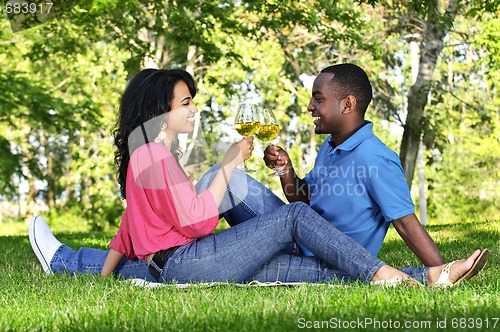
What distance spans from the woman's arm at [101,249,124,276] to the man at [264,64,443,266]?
1141 mm

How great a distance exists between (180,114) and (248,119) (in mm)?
412

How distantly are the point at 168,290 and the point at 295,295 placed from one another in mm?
691

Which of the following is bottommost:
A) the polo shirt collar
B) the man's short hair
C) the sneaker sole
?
the sneaker sole

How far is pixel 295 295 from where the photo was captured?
3.25 m

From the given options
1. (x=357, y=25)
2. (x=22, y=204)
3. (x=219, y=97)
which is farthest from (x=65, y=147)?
(x=357, y=25)

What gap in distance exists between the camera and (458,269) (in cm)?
340

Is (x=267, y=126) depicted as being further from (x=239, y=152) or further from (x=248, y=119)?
(x=239, y=152)

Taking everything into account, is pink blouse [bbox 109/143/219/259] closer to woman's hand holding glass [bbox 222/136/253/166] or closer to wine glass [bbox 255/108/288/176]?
woman's hand holding glass [bbox 222/136/253/166]

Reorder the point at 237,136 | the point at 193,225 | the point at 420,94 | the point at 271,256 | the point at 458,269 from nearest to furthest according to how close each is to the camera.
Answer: the point at 458,269, the point at 193,225, the point at 271,256, the point at 420,94, the point at 237,136

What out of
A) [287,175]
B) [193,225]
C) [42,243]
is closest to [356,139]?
[287,175]

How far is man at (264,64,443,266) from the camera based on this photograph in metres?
3.66

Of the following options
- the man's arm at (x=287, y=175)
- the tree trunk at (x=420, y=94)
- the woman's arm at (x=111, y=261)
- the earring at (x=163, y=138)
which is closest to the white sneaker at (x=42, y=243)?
the woman's arm at (x=111, y=261)

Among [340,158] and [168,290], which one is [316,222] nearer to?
[340,158]

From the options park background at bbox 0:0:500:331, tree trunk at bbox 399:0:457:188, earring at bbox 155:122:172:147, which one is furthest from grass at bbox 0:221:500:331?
tree trunk at bbox 399:0:457:188
